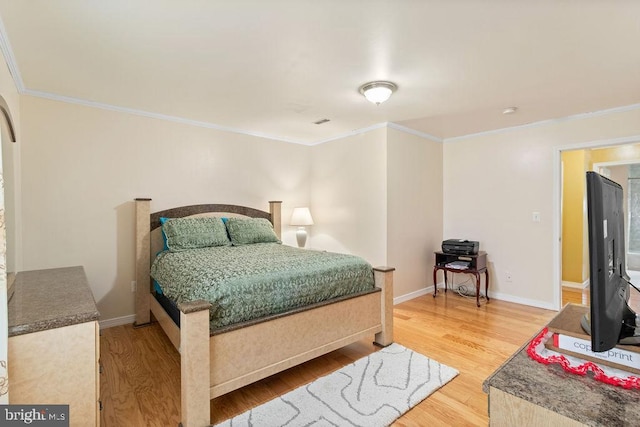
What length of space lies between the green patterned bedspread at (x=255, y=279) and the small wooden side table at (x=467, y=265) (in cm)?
180

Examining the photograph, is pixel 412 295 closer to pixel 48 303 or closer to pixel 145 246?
pixel 145 246

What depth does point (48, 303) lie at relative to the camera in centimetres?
158

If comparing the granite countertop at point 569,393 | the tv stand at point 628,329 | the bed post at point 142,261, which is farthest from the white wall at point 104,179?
the tv stand at point 628,329

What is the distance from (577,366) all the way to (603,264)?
328 millimetres

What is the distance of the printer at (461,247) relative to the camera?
393 cm

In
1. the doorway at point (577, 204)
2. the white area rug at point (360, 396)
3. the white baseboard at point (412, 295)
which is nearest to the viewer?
the white area rug at point (360, 396)

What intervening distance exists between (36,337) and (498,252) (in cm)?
454

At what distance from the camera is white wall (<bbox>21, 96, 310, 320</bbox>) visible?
2.84m

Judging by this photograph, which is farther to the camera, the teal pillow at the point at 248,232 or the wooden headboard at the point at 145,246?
the teal pillow at the point at 248,232

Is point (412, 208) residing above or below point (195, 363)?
above

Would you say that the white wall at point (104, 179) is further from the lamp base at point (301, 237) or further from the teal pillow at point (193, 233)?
the lamp base at point (301, 237)

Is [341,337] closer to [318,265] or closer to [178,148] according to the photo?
[318,265]

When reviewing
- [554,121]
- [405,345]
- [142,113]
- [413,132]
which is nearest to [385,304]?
[405,345]

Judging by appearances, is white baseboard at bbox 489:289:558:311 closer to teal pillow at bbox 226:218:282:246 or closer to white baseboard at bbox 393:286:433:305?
white baseboard at bbox 393:286:433:305
